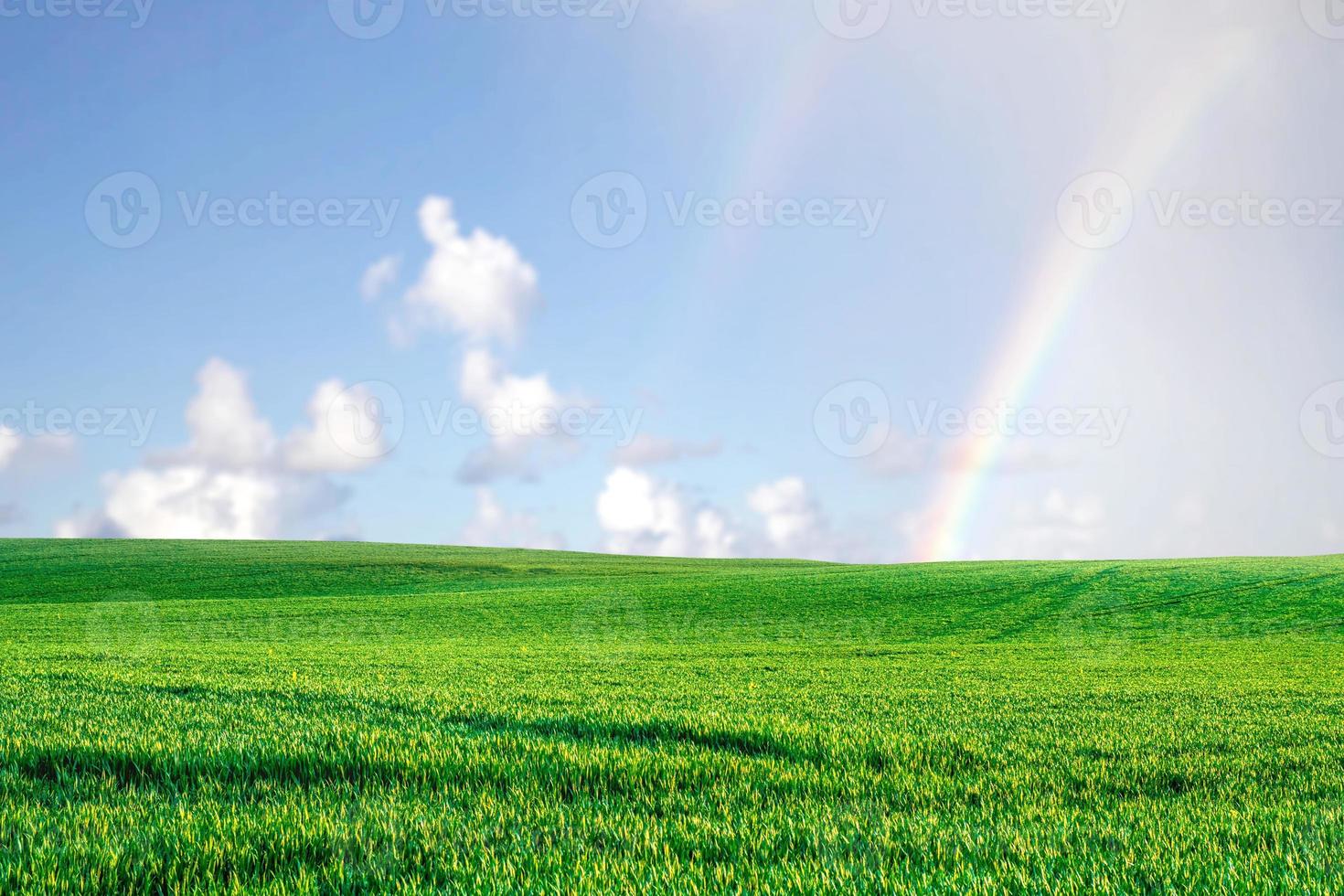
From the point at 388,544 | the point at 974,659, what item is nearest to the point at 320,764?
the point at 974,659

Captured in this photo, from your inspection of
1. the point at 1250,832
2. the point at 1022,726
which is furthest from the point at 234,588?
the point at 1250,832

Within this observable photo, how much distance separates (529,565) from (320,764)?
89.2 meters

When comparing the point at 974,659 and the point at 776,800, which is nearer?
the point at 776,800

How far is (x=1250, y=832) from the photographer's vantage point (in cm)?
665

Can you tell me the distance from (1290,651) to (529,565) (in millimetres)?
74548

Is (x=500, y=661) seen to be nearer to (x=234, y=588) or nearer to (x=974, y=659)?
(x=974, y=659)

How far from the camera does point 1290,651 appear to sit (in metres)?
33.8

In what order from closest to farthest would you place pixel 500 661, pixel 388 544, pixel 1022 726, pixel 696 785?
pixel 696 785, pixel 1022 726, pixel 500 661, pixel 388 544

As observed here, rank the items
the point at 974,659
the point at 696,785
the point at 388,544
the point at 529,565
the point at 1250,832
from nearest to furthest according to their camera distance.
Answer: the point at 1250,832
the point at 696,785
the point at 974,659
the point at 529,565
the point at 388,544

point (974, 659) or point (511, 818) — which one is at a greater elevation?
point (511, 818)

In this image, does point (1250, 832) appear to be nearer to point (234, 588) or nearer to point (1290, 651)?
point (1290, 651)

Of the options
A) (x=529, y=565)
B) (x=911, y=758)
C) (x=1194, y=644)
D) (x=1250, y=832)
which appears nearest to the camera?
(x=1250, y=832)

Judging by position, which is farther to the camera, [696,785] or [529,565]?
[529,565]

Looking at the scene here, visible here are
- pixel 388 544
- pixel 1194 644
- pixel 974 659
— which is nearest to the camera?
pixel 974 659
